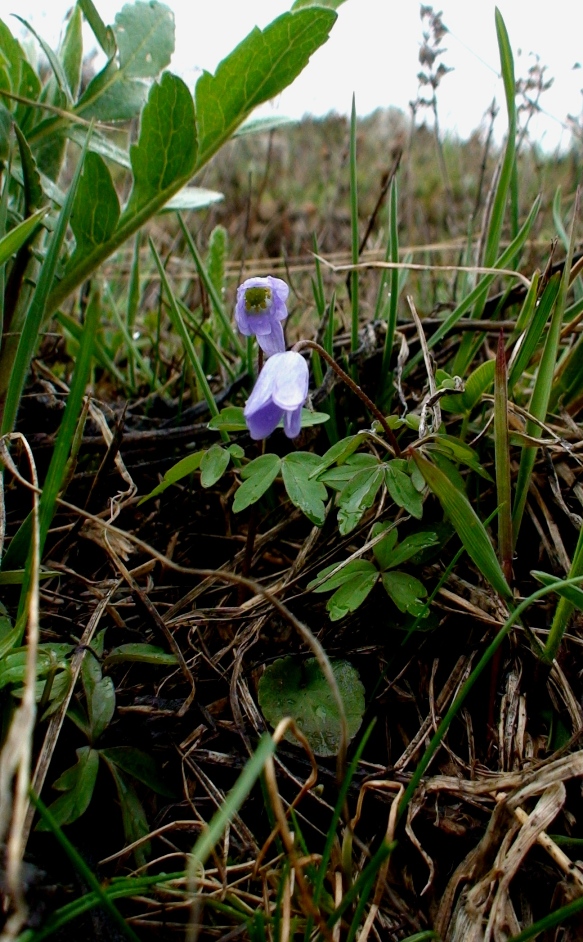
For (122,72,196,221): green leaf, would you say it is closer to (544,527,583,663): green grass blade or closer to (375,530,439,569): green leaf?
(375,530,439,569): green leaf

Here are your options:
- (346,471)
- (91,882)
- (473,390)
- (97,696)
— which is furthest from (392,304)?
(91,882)

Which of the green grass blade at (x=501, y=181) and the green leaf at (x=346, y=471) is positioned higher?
the green grass blade at (x=501, y=181)

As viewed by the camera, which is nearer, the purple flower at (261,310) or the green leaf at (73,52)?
the purple flower at (261,310)

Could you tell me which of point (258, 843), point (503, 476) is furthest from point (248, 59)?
point (258, 843)

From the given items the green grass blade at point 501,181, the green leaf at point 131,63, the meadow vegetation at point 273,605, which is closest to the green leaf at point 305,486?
the meadow vegetation at point 273,605

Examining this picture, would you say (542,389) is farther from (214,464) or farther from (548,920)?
(548,920)

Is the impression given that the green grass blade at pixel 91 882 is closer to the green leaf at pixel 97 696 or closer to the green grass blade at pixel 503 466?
the green leaf at pixel 97 696

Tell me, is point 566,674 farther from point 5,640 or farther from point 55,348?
point 55,348
